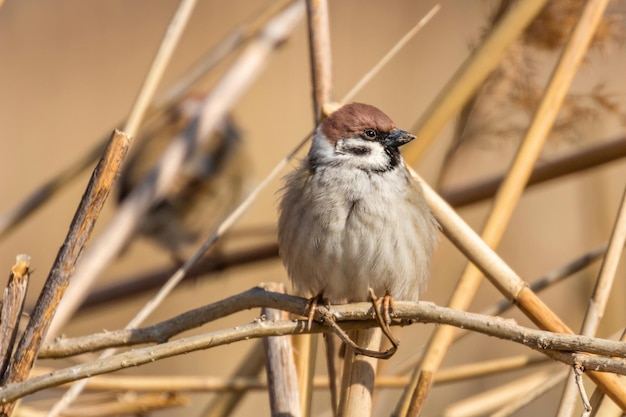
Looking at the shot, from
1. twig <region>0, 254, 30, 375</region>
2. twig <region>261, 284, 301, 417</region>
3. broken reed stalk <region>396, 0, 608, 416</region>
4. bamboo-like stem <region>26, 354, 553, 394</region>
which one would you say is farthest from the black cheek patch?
twig <region>0, 254, 30, 375</region>

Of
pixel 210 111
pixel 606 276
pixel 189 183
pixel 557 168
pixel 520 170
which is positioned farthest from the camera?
pixel 189 183

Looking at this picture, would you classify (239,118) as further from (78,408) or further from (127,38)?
(78,408)

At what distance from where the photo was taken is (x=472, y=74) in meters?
2.26

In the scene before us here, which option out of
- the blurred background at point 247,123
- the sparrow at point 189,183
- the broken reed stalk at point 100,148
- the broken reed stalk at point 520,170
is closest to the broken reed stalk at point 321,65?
the broken reed stalk at point 520,170

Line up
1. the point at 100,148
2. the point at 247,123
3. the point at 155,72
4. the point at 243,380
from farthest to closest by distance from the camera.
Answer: the point at 247,123, the point at 100,148, the point at 243,380, the point at 155,72

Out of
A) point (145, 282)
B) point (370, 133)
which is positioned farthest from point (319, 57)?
point (145, 282)

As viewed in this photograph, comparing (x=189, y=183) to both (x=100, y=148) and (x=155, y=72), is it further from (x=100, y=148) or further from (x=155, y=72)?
(x=155, y=72)

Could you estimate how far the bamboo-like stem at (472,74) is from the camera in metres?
2.25

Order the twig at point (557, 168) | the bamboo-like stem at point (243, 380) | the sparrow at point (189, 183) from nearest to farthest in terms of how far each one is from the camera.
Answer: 1. the bamboo-like stem at point (243, 380)
2. the twig at point (557, 168)
3. the sparrow at point (189, 183)

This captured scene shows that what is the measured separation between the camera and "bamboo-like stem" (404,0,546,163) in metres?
2.25

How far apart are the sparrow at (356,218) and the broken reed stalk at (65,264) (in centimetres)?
66

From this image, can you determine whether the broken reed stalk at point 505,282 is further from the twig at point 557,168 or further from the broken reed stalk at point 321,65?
the twig at point 557,168

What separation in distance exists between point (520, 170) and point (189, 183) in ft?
11.0

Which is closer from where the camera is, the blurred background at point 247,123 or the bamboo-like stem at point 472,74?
the bamboo-like stem at point 472,74
